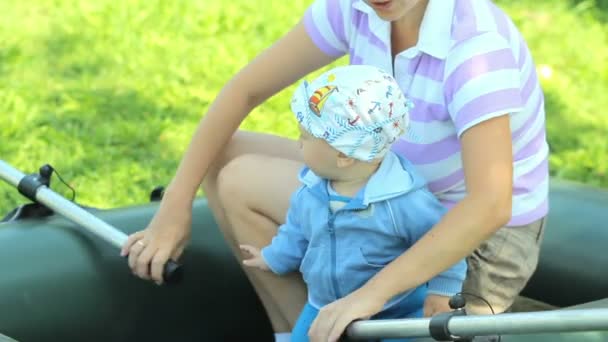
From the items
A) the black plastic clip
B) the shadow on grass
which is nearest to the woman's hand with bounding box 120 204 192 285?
the black plastic clip

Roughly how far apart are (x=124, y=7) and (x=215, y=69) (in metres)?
0.71

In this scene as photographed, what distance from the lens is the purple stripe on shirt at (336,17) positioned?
2.49m

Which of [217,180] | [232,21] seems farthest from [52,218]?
[232,21]

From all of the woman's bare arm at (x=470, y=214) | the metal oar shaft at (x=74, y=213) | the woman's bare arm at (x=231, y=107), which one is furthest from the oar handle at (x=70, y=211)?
the woman's bare arm at (x=470, y=214)

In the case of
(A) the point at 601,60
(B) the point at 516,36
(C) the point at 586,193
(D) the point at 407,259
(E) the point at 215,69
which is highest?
(B) the point at 516,36

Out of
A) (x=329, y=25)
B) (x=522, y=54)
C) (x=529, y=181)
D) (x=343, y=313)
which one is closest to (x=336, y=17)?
(x=329, y=25)

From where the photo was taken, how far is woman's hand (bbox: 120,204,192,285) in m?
2.56

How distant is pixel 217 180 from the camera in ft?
8.69

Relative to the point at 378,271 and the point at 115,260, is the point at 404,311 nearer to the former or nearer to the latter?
the point at 378,271

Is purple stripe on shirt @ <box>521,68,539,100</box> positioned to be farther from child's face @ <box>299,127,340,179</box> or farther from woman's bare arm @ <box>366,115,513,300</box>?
child's face @ <box>299,127,340,179</box>

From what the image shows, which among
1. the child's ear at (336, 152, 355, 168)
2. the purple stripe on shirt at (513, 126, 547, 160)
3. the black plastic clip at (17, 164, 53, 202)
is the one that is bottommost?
the black plastic clip at (17, 164, 53, 202)

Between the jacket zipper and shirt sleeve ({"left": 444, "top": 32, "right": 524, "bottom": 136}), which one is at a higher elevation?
shirt sleeve ({"left": 444, "top": 32, "right": 524, "bottom": 136})

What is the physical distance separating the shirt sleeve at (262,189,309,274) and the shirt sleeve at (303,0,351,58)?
325 millimetres

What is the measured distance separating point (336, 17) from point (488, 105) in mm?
466
